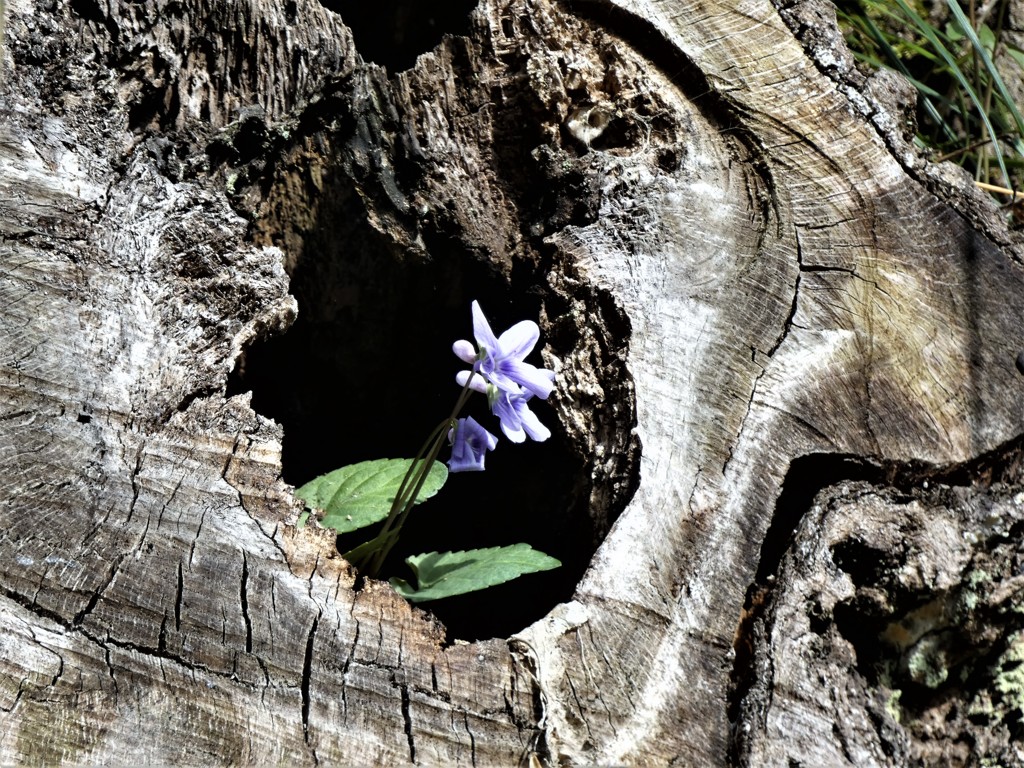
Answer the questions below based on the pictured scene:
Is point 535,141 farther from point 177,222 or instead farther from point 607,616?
point 607,616

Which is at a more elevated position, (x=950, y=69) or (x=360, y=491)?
(x=950, y=69)

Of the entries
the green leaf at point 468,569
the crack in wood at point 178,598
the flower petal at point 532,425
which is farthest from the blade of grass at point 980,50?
the crack in wood at point 178,598

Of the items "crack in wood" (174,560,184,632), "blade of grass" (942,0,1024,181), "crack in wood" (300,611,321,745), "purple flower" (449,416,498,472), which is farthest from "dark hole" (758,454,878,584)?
"blade of grass" (942,0,1024,181)

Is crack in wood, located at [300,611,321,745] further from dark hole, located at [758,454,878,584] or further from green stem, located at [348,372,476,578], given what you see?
dark hole, located at [758,454,878,584]

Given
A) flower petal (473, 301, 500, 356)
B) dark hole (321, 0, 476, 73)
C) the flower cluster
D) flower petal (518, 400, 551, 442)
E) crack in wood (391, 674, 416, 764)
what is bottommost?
crack in wood (391, 674, 416, 764)

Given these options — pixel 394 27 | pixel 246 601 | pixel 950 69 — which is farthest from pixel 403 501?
pixel 950 69

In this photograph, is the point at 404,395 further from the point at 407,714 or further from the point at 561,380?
the point at 407,714
